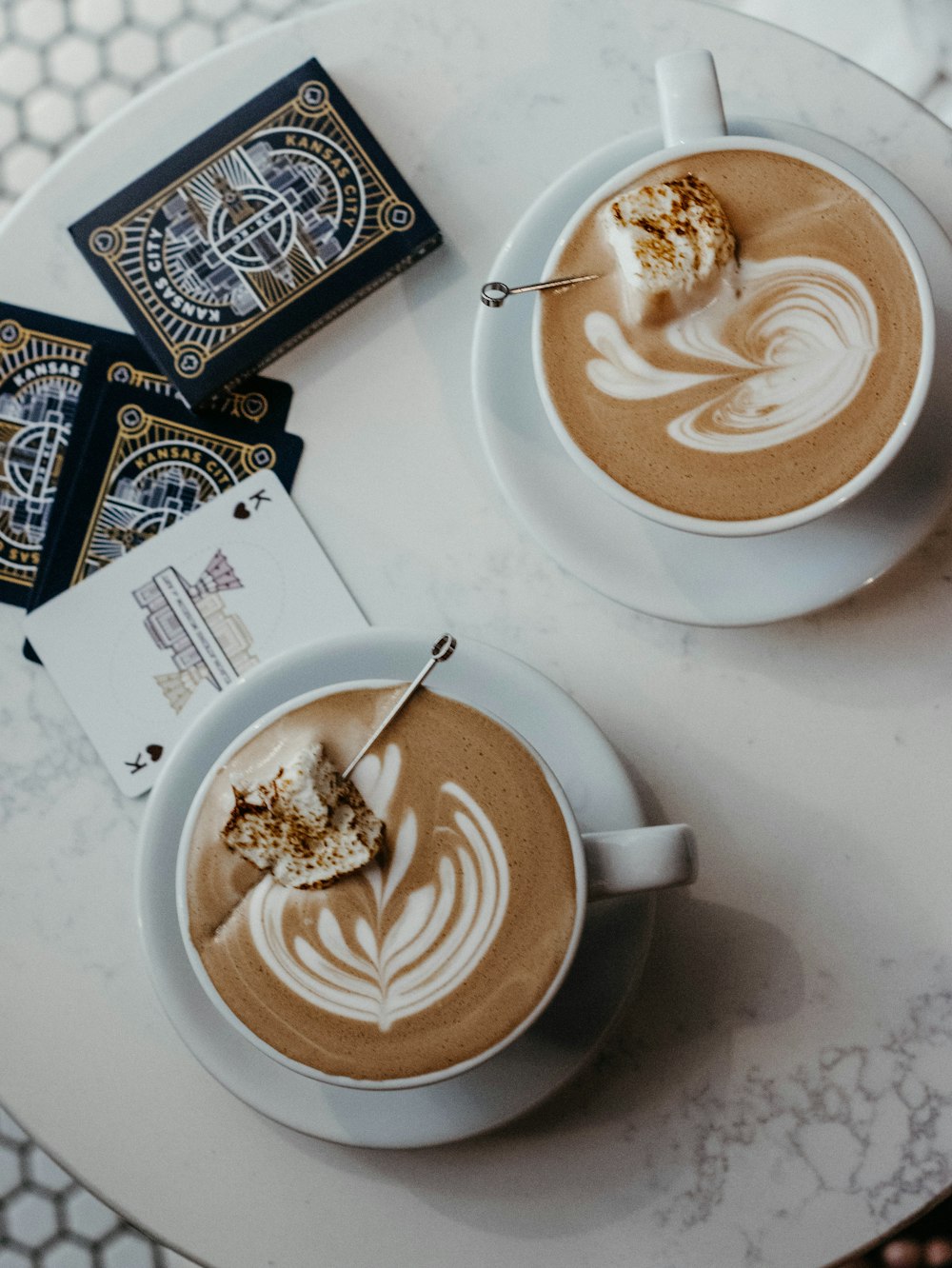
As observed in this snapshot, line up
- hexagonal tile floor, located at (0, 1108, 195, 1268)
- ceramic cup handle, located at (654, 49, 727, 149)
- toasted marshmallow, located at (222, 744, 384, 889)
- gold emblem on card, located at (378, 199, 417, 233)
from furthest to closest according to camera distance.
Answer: hexagonal tile floor, located at (0, 1108, 195, 1268) < gold emblem on card, located at (378, 199, 417, 233) < ceramic cup handle, located at (654, 49, 727, 149) < toasted marshmallow, located at (222, 744, 384, 889)

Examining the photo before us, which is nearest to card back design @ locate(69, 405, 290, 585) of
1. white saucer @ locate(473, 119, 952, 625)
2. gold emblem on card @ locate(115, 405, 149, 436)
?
gold emblem on card @ locate(115, 405, 149, 436)

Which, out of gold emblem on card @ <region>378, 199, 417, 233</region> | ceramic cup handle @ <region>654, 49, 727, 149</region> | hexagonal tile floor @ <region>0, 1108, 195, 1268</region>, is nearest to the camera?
ceramic cup handle @ <region>654, 49, 727, 149</region>

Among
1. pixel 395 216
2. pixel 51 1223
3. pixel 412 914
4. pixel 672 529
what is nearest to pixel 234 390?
pixel 395 216

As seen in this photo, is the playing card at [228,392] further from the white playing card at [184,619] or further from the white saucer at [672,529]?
the white saucer at [672,529]

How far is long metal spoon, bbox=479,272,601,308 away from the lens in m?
0.88

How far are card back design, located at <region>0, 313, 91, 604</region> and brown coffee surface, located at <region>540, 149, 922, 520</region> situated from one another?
0.49m

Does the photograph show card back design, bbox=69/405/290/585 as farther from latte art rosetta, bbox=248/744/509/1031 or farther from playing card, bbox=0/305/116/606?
latte art rosetta, bbox=248/744/509/1031

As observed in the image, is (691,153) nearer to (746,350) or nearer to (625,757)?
(746,350)

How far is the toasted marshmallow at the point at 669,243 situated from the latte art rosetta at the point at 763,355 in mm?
25

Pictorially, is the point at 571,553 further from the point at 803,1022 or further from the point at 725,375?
the point at 803,1022

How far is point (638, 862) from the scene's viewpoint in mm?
838

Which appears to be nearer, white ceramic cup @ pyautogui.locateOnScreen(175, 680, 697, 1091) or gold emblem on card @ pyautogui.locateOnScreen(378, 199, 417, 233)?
white ceramic cup @ pyautogui.locateOnScreen(175, 680, 697, 1091)

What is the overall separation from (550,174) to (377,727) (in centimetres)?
58

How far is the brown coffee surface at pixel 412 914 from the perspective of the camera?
0.81 m
